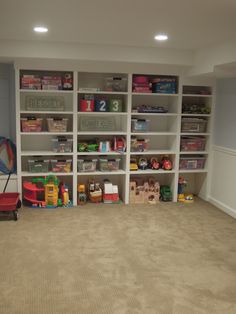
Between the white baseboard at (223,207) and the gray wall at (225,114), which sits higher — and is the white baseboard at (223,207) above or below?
below

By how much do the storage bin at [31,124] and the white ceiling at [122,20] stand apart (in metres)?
1.21

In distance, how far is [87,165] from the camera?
5.38 metres

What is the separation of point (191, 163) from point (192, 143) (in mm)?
327

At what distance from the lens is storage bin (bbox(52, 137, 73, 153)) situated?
525 cm

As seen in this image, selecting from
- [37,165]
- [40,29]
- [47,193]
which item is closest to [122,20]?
[40,29]

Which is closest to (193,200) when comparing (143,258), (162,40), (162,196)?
(162,196)

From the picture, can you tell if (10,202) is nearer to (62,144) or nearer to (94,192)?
(62,144)

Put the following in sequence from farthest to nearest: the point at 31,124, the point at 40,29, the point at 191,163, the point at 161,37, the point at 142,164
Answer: the point at 191,163, the point at 142,164, the point at 31,124, the point at 161,37, the point at 40,29

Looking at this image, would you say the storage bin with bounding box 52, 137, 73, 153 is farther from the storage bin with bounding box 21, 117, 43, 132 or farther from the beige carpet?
the beige carpet

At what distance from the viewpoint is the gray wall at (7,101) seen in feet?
17.3

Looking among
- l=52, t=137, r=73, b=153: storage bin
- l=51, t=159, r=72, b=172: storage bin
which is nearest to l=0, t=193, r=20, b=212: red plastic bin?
l=51, t=159, r=72, b=172: storage bin

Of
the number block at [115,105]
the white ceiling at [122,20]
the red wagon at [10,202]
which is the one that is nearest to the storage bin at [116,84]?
the number block at [115,105]

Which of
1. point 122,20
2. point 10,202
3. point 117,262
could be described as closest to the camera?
point 122,20

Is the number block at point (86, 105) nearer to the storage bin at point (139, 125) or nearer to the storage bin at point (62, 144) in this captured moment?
the storage bin at point (62, 144)
